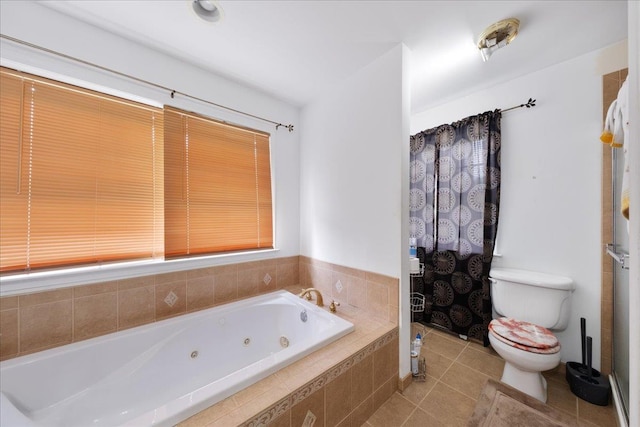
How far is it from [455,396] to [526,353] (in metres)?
0.53

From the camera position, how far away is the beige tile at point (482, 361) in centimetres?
177

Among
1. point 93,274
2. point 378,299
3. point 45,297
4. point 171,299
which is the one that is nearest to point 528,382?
point 378,299

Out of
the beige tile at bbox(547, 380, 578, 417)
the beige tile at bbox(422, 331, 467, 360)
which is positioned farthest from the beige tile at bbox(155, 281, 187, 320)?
the beige tile at bbox(547, 380, 578, 417)

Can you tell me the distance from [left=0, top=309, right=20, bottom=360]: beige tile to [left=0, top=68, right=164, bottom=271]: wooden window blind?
0.24 meters

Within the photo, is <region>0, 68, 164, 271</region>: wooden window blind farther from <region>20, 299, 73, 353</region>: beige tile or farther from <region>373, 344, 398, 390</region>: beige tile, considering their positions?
<region>373, 344, 398, 390</region>: beige tile

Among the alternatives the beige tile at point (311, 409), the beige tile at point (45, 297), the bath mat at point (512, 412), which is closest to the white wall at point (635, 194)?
the bath mat at point (512, 412)

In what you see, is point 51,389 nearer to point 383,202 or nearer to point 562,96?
point 383,202

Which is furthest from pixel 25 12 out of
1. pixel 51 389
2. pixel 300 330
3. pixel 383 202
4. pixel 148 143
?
pixel 300 330

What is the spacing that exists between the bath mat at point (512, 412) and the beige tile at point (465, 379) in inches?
3.7

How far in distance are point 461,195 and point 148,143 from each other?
269 cm

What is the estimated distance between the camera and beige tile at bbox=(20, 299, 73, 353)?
1.29 m

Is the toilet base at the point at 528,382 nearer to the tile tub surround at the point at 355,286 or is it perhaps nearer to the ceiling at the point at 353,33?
the tile tub surround at the point at 355,286

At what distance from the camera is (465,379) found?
5.60ft

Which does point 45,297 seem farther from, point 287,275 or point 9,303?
point 287,275
